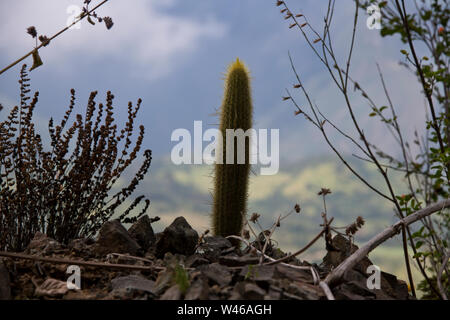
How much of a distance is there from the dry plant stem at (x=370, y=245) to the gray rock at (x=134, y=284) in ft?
2.32

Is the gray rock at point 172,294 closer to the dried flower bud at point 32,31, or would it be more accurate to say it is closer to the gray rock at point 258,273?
the gray rock at point 258,273

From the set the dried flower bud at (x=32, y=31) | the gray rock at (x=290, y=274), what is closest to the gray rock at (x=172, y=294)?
the gray rock at (x=290, y=274)

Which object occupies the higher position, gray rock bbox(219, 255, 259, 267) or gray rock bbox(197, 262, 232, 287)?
gray rock bbox(219, 255, 259, 267)

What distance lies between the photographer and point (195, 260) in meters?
2.15

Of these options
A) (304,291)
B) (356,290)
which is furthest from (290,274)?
(356,290)

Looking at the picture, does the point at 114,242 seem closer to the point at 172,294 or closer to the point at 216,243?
the point at 216,243

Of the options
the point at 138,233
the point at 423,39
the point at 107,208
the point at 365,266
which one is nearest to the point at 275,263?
the point at 365,266

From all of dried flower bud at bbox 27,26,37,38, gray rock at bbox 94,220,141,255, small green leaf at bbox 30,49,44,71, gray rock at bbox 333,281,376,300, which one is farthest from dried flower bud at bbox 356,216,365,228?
dried flower bud at bbox 27,26,37,38

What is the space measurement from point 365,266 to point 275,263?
0.72 m

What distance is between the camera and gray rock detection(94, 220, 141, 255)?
7.75ft

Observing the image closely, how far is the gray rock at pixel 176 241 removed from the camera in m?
2.42

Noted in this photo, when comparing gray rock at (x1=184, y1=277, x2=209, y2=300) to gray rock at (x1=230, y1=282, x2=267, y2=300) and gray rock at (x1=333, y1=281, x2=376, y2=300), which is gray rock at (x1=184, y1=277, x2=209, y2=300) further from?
gray rock at (x1=333, y1=281, x2=376, y2=300)

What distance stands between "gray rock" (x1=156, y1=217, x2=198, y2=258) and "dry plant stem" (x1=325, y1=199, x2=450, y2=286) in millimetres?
868

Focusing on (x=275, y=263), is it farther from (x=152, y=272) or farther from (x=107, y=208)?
(x=107, y=208)
